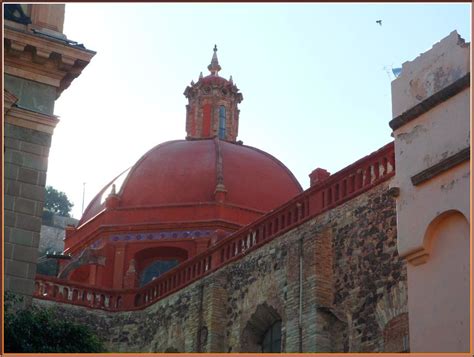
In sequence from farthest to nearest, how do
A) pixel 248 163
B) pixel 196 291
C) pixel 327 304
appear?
pixel 248 163 → pixel 196 291 → pixel 327 304

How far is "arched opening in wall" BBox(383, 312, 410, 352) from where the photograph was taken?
17.4 m

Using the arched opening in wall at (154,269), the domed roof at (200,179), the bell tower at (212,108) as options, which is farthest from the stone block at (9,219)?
the bell tower at (212,108)

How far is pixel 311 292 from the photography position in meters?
19.8

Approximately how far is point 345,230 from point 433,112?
1032 centimetres

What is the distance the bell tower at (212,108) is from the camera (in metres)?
40.2

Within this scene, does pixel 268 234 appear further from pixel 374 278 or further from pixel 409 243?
pixel 409 243

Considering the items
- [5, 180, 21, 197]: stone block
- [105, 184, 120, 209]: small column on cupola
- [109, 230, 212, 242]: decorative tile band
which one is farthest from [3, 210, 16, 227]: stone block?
[105, 184, 120, 209]: small column on cupola

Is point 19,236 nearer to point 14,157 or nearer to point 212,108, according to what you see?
point 14,157

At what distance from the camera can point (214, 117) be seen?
4044 centimetres

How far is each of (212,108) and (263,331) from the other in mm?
19497

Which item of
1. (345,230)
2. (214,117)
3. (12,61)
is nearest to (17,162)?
(12,61)

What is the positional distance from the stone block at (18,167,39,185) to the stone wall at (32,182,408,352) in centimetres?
586

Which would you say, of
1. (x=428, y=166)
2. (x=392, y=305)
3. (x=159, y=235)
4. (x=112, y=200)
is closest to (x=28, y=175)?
(x=392, y=305)

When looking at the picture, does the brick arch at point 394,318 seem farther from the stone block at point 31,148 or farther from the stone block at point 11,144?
the stone block at point 11,144
